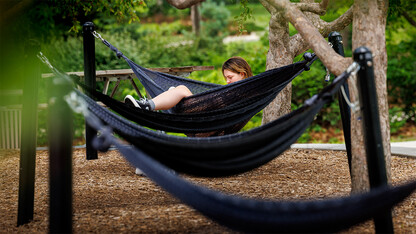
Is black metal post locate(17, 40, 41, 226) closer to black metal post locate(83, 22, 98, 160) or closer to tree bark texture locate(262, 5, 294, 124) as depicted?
black metal post locate(83, 22, 98, 160)

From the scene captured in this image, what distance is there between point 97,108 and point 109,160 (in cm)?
239

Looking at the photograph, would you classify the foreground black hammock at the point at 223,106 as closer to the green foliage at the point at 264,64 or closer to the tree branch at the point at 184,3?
the tree branch at the point at 184,3

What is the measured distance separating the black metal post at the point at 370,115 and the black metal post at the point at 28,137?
1445mm

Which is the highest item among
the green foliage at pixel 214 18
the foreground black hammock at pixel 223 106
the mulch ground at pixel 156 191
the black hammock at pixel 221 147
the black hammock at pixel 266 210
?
the green foliage at pixel 214 18

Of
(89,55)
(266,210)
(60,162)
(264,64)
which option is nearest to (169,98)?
(89,55)

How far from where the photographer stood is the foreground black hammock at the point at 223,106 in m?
2.41

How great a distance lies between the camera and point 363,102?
1539mm

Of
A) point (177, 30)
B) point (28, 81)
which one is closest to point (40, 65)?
point (28, 81)

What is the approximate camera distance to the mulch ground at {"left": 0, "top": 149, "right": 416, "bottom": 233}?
2035 mm

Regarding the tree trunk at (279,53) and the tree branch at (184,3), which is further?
the tree trunk at (279,53)

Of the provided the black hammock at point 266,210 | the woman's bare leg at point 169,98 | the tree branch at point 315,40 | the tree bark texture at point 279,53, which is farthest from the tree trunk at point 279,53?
the black hammock at point 266,210

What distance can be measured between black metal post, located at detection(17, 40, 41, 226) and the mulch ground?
10cm

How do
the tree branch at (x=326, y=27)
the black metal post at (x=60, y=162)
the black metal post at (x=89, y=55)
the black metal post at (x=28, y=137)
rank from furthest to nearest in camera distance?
the black metal post at (x=89, y=55) < the tree branch at (x=326, y=27) < the black metal post at (x=28, y=137) < the black metal post at (x=60, y=162)

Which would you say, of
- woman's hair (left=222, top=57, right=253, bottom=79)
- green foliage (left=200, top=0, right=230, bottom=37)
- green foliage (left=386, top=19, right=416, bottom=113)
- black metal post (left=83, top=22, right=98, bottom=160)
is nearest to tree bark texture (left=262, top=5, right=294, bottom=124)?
woman's hair (left=222, top=57, right=253, bottom=79)
